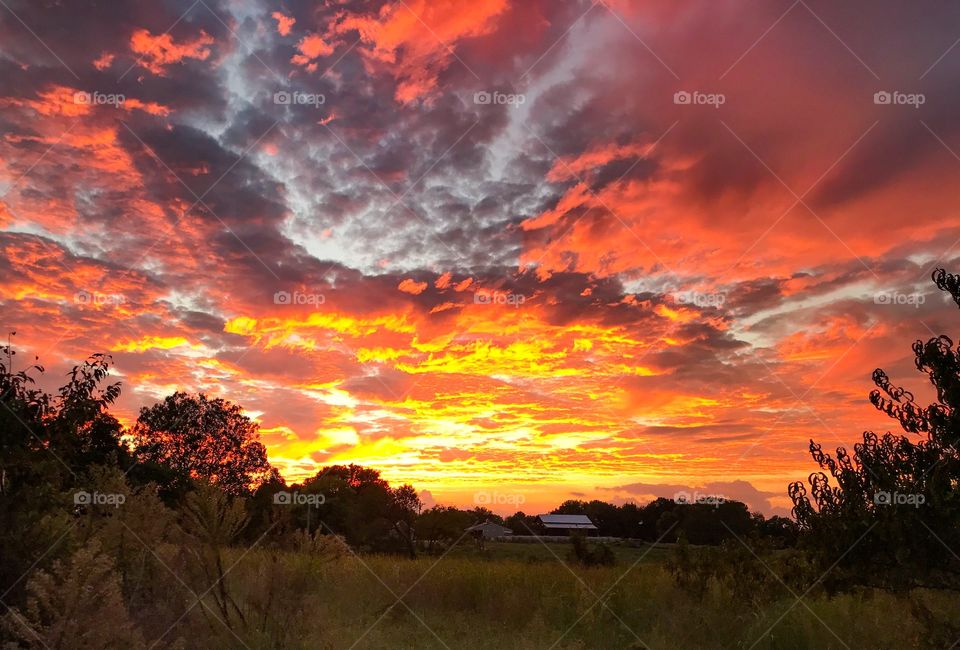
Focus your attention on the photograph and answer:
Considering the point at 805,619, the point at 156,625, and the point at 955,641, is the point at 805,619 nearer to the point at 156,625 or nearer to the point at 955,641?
the point at 955,641

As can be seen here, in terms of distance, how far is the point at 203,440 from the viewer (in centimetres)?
5003

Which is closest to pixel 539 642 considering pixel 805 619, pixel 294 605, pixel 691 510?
pixel 294 605

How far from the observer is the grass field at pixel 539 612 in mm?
10016

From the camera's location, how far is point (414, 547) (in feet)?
91.8

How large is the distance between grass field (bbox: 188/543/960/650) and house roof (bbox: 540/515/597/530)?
76350mm

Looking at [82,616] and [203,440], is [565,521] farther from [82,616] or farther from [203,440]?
[82,616]

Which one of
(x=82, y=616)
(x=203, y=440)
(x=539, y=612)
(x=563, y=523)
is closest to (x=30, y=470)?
(x=82, y=616)

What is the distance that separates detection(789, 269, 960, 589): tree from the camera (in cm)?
712

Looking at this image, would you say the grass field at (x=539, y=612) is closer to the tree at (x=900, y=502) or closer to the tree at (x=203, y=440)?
the tree at (x=900, y=502)

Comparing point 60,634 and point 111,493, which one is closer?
point 60,634

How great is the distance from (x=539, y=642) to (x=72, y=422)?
26.2 ft

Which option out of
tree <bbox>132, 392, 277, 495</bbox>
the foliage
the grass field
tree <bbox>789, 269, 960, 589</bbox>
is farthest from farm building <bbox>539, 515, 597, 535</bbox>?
the foliage

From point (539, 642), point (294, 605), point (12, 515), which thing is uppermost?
point (12, 515)

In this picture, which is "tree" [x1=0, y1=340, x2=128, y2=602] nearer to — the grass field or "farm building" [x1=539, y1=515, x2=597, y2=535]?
the grass field
